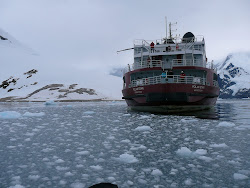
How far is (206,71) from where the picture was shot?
18.0m

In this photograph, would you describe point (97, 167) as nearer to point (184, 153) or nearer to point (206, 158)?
point (184, 153)

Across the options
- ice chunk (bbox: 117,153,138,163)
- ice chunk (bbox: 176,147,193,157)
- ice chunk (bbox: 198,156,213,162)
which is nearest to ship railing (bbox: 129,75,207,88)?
ice chunk (bbox: 176,147,193,157)

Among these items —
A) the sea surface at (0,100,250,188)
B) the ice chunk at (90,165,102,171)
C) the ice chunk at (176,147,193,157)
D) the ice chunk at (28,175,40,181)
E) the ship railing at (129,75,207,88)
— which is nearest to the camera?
the sea surface at (0,100,250,188)

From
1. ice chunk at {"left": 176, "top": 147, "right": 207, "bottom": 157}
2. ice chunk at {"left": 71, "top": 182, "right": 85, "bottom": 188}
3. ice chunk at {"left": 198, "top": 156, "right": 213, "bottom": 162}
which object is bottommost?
ice chunk at {"left": 71, "top": 182, "right": 85, "bottom": 188}

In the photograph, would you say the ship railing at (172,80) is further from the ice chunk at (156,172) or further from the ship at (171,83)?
the ice chunk at (156,172)

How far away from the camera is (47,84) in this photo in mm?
76688

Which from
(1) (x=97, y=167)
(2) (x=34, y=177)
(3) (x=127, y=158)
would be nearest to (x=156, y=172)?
(3) (x=127, y=158)

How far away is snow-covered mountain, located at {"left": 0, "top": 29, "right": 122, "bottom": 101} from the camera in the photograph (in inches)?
2631

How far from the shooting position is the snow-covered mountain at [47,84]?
219ft

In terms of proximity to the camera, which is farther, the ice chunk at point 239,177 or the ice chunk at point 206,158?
the ice chunk at point 206,158

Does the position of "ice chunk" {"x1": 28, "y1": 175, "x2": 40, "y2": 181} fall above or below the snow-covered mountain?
below

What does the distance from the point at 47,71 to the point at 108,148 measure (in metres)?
90.4

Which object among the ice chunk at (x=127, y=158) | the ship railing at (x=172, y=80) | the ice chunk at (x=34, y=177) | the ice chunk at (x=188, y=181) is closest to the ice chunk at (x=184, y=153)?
the ice chunk at (x=127, y=158)

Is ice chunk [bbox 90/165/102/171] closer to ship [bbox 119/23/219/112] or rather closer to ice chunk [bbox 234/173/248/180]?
ice chunk [bbox 234/173/248/180]
